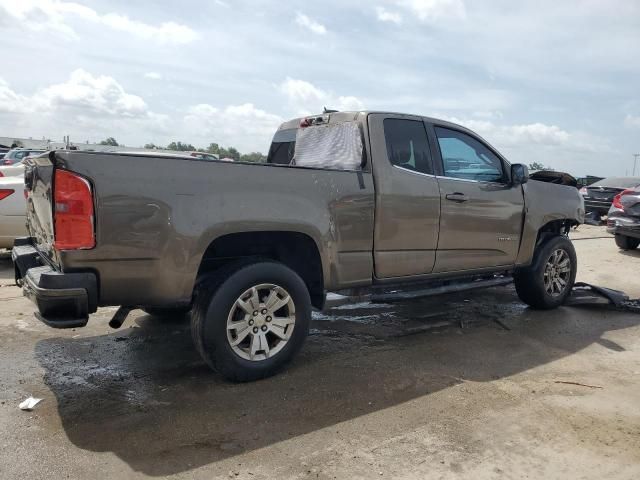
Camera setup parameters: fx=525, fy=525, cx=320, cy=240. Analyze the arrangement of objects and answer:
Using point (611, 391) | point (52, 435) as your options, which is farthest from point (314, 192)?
point (611, 391)

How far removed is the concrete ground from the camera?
2805mm

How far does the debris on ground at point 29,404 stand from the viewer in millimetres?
3349

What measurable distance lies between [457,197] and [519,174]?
0.99 meters

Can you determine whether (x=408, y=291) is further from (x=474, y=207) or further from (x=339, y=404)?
(x=339, y=404)

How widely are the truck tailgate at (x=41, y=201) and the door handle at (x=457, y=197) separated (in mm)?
3206

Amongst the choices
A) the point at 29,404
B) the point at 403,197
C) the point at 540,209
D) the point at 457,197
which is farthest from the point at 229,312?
the point at 540,209

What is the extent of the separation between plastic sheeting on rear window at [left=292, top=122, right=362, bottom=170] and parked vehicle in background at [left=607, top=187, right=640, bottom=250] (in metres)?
7.84

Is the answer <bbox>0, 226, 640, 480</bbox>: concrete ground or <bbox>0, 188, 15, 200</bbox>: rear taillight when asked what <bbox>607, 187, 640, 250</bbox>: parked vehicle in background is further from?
<bbox>0, 188, 15, 200</bbox>: rear taillight

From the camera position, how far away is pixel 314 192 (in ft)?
13.0

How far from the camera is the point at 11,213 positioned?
7.32 metres

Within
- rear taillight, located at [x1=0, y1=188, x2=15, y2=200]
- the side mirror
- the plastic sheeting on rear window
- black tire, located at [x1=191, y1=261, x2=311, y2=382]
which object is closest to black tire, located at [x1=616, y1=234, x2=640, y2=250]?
the side mirror

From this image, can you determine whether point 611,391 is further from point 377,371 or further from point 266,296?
point 266,296

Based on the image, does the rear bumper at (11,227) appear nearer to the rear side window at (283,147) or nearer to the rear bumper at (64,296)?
the rear side window at (283,147)

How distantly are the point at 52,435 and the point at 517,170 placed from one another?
15.3ft
